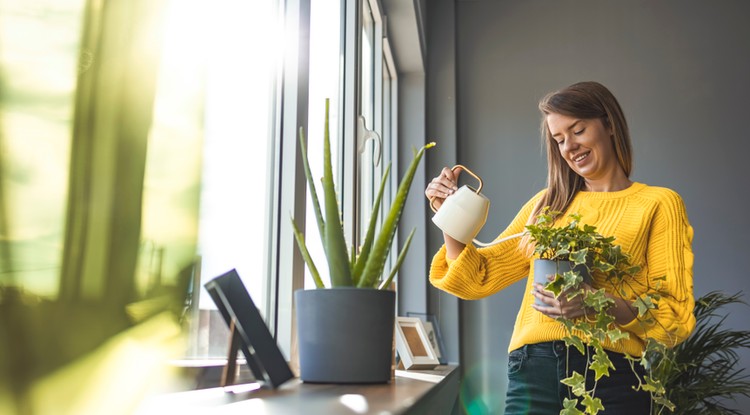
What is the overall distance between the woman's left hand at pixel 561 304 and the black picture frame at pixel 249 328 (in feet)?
1.73

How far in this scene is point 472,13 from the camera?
355 cm

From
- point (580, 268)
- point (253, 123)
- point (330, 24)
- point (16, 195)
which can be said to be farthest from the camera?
point (330, 24)

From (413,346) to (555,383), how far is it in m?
0.89

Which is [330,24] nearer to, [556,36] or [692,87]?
[556,36]

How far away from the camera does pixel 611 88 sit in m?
3.37

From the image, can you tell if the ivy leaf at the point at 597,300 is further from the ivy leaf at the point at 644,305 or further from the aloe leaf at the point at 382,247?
the aloe leaf at the point at 382,247

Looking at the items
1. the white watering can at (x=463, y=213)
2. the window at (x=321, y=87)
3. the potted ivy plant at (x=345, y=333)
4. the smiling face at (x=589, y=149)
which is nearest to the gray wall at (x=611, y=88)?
the window at (x=321, y=87)

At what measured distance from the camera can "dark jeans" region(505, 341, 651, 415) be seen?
1.34 meters

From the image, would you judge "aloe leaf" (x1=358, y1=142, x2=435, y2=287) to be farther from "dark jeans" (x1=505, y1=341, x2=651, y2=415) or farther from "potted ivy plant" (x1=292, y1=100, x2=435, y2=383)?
"dark jeans" (x1=505, y1=341, x2=651, y2=415)

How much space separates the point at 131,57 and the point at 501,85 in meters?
3.00

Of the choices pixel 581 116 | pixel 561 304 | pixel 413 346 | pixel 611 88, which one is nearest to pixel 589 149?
pixel 581 116

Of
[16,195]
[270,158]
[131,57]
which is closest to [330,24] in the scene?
[270,158]

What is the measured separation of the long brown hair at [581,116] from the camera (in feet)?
5.18

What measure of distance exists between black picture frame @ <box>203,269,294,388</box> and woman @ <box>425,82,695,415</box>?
552 mm
